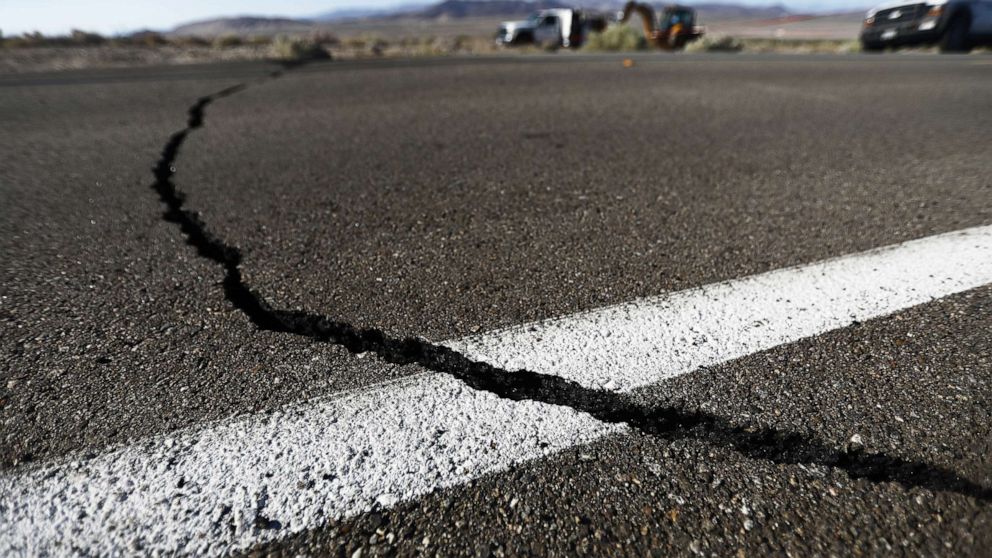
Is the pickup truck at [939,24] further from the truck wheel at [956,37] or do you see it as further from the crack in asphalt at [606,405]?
the crack in asphalt at [606,405]

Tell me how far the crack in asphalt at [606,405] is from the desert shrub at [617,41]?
14485mm

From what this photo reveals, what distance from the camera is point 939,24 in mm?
10641

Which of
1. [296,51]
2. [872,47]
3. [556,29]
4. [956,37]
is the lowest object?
[872,47]

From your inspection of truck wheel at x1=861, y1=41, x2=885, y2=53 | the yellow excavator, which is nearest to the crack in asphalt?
truck wheel at x1=861, y1=41, x2=885, y2=53

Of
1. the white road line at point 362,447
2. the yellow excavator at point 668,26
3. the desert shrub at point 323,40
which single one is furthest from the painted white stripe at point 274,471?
the yellow excavator at point 668,26

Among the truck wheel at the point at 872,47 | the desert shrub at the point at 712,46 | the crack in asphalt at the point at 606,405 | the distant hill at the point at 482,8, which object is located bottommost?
the crack in asphalt at the point at 606,405

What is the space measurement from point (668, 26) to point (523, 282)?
715 inches

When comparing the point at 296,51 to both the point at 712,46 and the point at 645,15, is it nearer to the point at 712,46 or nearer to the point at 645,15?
the point at 712,46

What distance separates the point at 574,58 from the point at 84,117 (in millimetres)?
7820

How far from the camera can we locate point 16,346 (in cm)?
140

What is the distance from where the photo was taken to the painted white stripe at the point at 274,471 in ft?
2.99

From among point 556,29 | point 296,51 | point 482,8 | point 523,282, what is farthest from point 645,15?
point 482,8

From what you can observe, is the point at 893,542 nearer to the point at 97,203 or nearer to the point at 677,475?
the point at 677,475

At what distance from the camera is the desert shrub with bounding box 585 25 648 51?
14.3m
